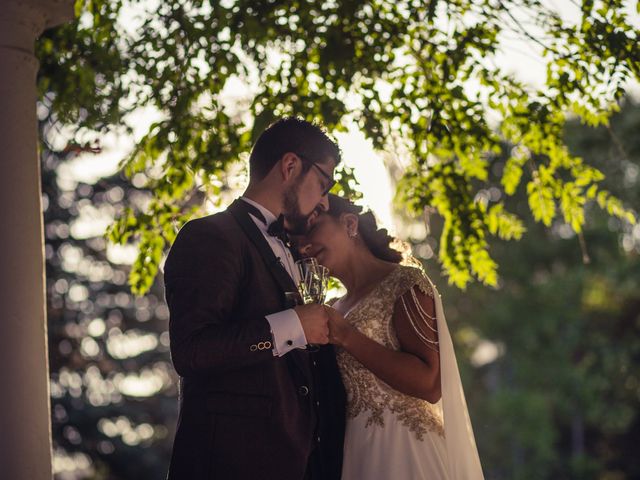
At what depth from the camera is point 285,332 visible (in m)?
3.87

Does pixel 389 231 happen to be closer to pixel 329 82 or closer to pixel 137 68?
pixel 329 82

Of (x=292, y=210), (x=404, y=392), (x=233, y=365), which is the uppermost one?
(x=292, y=210)

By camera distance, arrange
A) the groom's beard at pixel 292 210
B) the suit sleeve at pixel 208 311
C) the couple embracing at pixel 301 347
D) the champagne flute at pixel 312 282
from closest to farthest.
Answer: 1. the suit sleeve at pixel 208 311
2. the couple embracing at pixel 301 347
3. the champagne flute at pixel 312 282
4. the groom's beard at pixel 292 210

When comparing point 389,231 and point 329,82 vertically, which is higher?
point 329,82

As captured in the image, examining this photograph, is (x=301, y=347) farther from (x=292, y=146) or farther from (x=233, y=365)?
(x=292, y=146)

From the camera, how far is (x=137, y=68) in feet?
22.2

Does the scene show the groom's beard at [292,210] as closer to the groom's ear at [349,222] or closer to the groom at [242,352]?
the groom at [242,352]

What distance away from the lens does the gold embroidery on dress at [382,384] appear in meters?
5.04

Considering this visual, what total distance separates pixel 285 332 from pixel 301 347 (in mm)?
182

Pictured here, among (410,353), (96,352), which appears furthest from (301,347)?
(96,352)

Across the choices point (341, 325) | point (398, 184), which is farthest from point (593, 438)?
point (341, 325)

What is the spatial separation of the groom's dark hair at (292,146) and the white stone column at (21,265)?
1087 mm

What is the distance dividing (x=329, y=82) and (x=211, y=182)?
3.53 feet

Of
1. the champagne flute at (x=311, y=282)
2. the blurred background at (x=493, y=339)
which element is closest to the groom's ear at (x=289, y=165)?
the champagne flute at (x=311, y=282)
